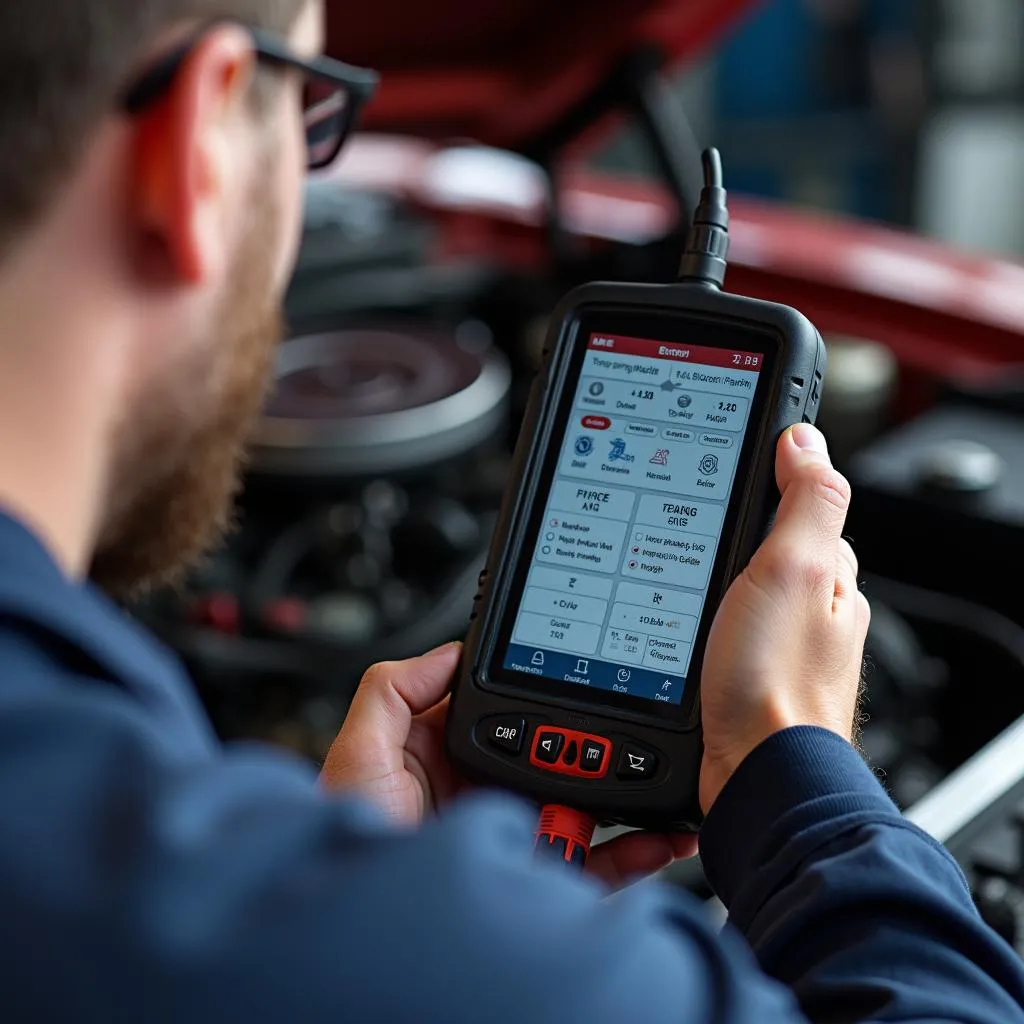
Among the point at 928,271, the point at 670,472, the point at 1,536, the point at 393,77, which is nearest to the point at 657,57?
the point at 393,77

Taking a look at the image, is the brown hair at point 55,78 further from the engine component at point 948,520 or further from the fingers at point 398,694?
the engine component at point 948,520

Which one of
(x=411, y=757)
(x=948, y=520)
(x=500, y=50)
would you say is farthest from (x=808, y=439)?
(x=500, y=50)

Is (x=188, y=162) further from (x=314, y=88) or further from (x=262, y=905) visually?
(x=262, y=905)

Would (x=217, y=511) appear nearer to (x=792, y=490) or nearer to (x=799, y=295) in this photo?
(x=792, y=490)

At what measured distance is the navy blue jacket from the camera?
0.36 meters

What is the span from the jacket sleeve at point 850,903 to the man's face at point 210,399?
0.27 meters

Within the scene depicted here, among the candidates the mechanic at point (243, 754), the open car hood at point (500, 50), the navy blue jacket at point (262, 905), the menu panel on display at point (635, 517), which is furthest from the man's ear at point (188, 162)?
the open car hood at point (500, 50)

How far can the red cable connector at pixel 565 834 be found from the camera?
0.62 m

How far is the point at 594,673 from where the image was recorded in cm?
66

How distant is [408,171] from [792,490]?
1531 mm

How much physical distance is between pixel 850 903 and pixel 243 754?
8.8 inches

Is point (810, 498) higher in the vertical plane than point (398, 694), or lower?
higher

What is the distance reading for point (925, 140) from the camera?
404 centimetres

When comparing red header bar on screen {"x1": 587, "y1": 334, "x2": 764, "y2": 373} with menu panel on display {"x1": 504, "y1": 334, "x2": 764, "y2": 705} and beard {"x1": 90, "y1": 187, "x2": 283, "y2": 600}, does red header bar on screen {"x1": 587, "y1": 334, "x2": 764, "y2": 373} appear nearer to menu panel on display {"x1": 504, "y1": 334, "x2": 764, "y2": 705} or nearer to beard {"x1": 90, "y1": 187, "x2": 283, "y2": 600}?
menu panel on display {"x1": 504, "y1": 334, "x2": 764, "y2": 705}
